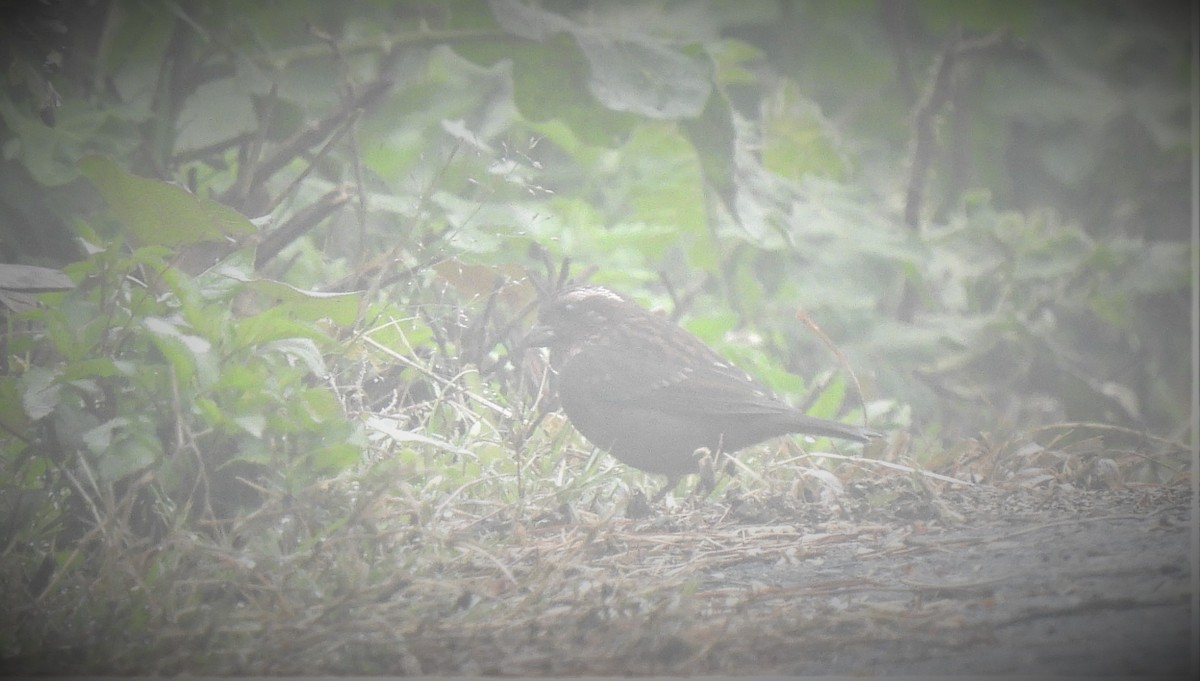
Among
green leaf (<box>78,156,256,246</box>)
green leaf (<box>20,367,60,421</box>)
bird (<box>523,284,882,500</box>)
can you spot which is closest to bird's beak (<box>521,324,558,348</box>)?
bird (<box>523,284,882,500</box>)

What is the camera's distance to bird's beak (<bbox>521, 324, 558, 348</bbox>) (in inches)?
94.7

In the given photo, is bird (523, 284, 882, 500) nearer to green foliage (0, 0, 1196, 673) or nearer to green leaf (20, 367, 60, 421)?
green foliage (0, 0, 1196, 673)

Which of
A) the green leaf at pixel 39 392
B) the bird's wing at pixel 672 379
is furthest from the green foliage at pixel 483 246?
the bird's wing at pixel 672 379

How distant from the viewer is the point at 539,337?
2420 mm

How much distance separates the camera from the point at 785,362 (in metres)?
3.16

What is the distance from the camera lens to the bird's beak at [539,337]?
240cm

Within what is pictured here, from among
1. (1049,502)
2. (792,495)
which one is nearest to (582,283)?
(792,495)

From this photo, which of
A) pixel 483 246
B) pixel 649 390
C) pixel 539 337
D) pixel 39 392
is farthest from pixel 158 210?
pixel 649 390

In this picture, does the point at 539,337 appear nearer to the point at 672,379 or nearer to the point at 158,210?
the point at 672,379

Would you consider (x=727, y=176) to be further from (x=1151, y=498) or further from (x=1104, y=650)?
(x=1104, y=650)

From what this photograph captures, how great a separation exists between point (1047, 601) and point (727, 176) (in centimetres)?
131

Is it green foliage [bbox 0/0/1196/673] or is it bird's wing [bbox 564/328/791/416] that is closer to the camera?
green foliage [bbox 0/0/1196/673]

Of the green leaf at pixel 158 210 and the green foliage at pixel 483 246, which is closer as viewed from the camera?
the green foliage at pixel 483 246

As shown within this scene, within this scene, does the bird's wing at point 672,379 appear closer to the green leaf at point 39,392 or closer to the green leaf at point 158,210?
the green leaf at point 158,210
